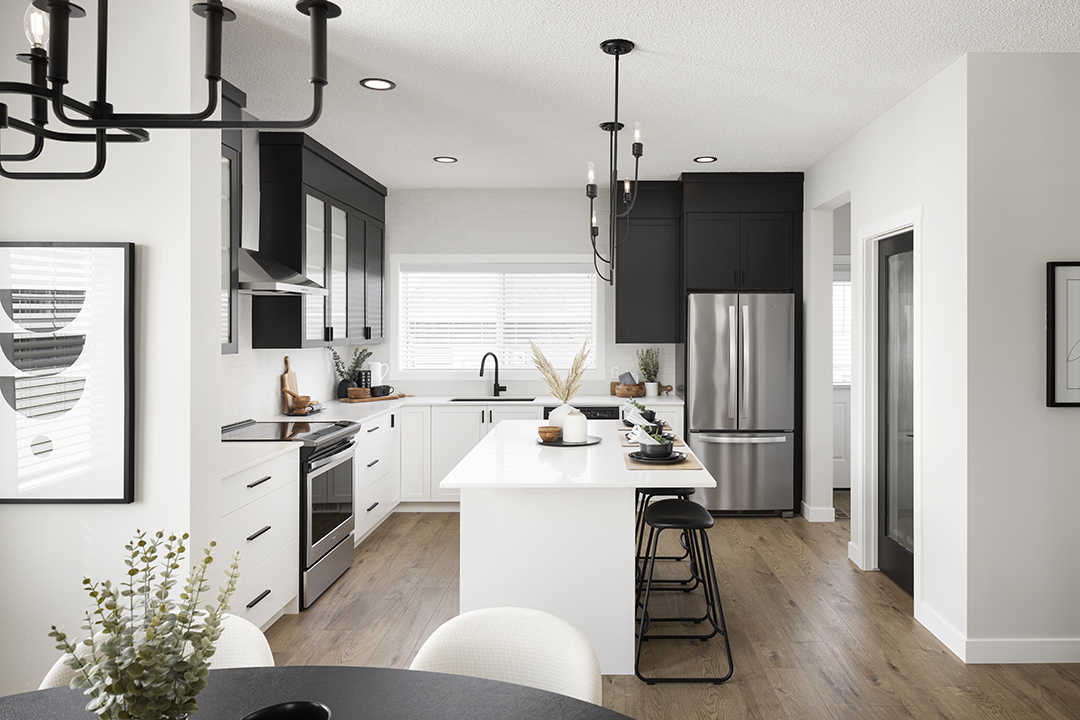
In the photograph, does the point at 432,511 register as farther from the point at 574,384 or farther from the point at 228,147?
the point at 228,147

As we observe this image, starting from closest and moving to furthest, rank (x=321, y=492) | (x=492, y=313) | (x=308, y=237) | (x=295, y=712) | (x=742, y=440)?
(x=295, y=712), (x=321, y=492), (x=308, y=237), (x=742, y=440), (x=492, y=313)

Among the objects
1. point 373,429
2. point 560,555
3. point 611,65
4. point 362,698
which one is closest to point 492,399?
point 373,429

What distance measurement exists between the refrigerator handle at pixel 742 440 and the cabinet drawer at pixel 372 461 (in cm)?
238

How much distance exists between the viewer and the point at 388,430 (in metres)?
5.25

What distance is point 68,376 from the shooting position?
7.69 ft

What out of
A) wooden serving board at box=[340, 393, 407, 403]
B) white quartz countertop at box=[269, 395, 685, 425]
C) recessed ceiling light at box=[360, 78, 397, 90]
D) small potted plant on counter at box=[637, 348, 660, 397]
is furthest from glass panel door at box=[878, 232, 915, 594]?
wooden serving board at box=[340, 393, 407, 403]

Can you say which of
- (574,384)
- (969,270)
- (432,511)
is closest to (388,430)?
(432,511)

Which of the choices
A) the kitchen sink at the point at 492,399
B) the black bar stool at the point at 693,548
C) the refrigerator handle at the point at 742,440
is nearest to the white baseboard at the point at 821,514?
the refrigerator handle at the point at 742,440

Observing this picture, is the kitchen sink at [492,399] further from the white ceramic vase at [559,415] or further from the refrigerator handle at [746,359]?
the white ceramic vase at [559,415]

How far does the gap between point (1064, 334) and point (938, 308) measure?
49cm

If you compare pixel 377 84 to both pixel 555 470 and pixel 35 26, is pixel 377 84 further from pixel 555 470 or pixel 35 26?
pixel 35 26

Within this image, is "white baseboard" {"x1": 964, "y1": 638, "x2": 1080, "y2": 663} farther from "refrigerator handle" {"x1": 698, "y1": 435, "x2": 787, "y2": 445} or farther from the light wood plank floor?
"refrigerator handle" {"x1": 698, "y1": 435, "x2": 787, "y2": 445}

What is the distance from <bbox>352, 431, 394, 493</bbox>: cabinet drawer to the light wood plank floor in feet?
1.58

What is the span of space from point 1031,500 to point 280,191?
4239mm
